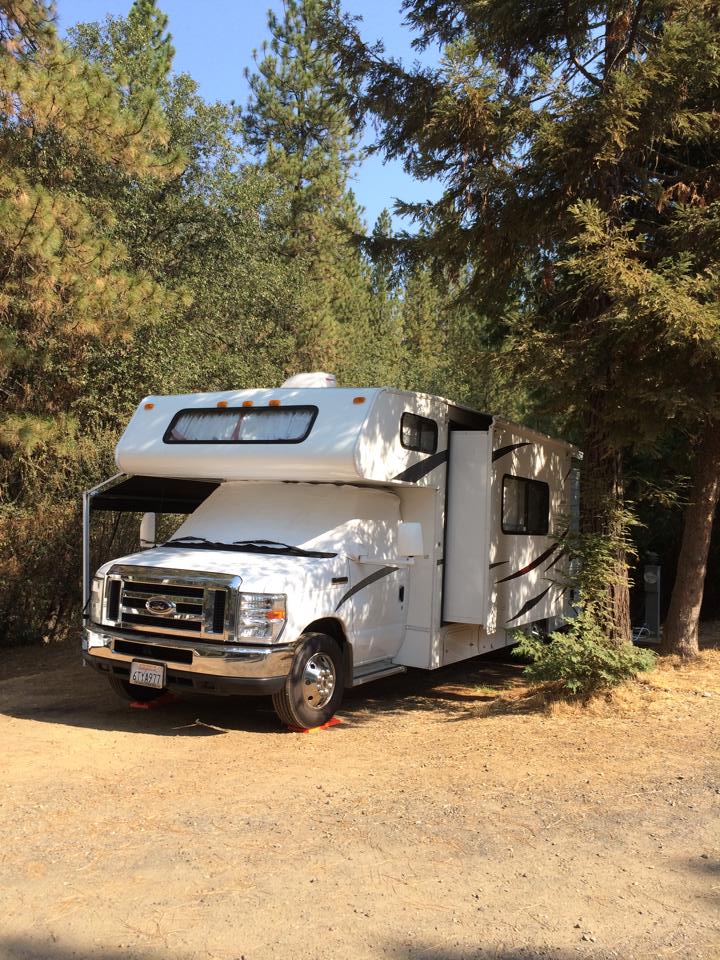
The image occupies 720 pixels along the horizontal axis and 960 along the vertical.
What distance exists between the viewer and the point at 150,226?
16.5m

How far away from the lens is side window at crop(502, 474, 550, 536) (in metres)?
8.99

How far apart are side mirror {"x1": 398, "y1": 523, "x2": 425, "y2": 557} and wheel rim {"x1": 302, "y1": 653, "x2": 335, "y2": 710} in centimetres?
127

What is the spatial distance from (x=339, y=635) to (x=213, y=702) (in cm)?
160

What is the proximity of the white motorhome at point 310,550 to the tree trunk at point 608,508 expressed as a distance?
0.92 metres

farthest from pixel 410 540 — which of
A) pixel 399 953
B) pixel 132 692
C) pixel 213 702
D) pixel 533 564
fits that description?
pixel 399 953

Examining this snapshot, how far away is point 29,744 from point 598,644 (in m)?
4.84

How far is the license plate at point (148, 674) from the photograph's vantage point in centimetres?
660

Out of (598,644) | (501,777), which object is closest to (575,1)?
(598,644)

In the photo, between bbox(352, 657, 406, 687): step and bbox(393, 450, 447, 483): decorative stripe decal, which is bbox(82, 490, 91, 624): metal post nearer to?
bbox(352, 657, 406, 687): step

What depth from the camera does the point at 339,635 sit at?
287 inches

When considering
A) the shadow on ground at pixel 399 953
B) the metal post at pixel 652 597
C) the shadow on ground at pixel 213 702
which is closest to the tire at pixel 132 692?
the shadow on ground at pixel 213 702

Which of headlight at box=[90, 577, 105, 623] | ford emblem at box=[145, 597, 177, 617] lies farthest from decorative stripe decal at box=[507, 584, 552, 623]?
headlight at box=[90, 577, 105, 623]

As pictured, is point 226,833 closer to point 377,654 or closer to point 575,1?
point 377,654

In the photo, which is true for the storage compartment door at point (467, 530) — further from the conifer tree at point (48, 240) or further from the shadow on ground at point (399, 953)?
the conifer tree at point (48, 240)
